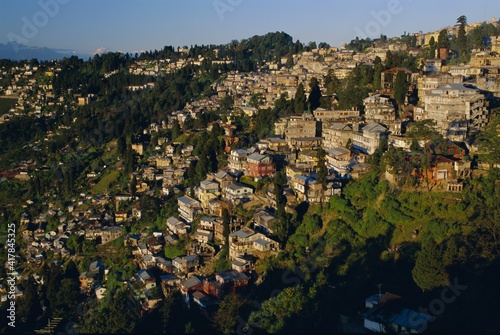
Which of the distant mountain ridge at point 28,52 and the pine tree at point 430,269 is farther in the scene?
the distant mountain ridge at point 28,52

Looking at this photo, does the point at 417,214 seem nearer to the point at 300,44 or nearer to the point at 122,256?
the point at 122,256

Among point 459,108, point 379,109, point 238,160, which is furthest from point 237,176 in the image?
point 459,108

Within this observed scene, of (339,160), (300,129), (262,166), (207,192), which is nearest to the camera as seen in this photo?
(339,160)

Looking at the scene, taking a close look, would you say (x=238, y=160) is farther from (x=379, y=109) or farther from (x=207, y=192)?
(x=379, y=109)

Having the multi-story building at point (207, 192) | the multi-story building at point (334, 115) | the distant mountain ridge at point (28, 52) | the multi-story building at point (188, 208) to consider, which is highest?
the distant mountain ridge at point (28, 52)

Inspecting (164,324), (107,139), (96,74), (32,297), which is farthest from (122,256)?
(96,74)

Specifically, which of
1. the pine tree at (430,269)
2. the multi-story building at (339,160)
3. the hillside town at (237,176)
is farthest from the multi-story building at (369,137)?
the pine tree at (430,269)

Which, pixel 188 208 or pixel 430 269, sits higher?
pixel 430 269

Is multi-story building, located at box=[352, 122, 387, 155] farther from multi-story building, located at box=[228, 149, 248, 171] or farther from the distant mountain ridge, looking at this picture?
the distant mountain ridge

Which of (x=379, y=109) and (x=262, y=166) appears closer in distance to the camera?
(x=262, y=166)

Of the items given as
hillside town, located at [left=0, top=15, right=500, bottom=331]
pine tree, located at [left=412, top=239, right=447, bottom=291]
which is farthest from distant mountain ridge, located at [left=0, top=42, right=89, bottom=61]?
pine tree, located at [left=412, top=239, right=447, bottom=291]

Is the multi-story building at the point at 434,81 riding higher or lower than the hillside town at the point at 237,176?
higher

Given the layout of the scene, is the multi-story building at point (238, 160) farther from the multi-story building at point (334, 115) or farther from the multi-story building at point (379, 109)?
the multi-story building at point (379, 109)
